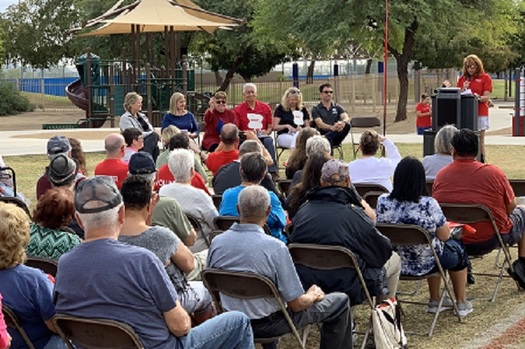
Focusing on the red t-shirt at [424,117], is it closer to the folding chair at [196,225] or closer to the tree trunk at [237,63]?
the folding chair at [196,225]

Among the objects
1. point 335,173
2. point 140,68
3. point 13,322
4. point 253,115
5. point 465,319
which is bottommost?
point 465,319

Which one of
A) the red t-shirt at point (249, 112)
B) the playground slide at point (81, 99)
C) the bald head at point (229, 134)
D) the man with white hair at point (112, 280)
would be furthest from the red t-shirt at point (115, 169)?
the playground slide at point (81, 99)

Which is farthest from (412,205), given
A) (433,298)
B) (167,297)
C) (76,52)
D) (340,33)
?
(76,52)

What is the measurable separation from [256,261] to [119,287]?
3.51 ft

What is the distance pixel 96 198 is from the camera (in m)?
4.40

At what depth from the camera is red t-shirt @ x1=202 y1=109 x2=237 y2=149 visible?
44.5ft

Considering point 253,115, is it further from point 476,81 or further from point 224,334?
point 224,334

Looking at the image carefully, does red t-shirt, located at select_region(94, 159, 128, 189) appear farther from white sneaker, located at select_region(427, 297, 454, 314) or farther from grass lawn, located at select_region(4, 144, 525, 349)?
white sneaker, located at select_region(427, 297, 454, 314)

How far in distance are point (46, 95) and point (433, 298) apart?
55.5m

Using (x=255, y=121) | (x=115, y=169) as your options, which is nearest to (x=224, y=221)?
(x=115, y=169)

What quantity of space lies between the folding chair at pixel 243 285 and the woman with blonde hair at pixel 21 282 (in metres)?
0.94

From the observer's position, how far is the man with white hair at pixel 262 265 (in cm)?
525

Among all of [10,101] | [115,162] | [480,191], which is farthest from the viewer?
[10,101]

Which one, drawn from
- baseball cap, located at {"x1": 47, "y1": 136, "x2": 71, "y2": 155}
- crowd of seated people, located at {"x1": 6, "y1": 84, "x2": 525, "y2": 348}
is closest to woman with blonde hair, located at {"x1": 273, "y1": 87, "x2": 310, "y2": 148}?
crowd of seated people, located at {"x1": 6, "y1": 84, "x2": 525, "y2": 348}
